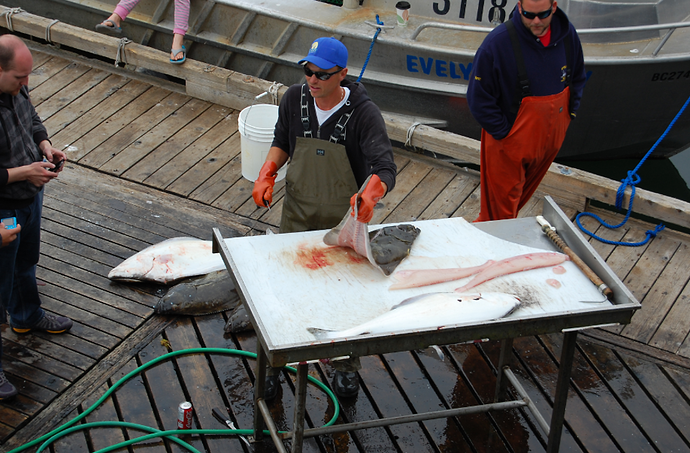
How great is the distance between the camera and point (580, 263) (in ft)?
9.37

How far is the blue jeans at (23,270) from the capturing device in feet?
10.5

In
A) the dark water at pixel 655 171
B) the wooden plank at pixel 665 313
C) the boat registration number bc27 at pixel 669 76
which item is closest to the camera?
the wooden plank at pixel 665 313

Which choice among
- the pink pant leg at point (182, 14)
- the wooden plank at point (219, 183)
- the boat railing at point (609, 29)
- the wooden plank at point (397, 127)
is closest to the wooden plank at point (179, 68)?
the wooden plank at point (397, 127)

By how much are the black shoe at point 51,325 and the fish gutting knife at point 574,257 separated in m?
2.60

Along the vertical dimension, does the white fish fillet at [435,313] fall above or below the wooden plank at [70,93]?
above

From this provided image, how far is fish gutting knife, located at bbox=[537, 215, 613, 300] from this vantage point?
2.69 meters

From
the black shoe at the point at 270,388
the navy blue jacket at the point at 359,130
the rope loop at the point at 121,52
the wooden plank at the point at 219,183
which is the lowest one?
the wooden plank at the point at 219,183

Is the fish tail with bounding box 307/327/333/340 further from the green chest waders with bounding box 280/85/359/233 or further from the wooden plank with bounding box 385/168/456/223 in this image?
the wooden plank with bounding box 385/168/456/223

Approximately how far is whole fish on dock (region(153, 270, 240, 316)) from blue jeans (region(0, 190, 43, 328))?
26.3 inches

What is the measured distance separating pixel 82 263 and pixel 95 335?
695mm

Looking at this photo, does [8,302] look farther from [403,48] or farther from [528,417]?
[403,48]

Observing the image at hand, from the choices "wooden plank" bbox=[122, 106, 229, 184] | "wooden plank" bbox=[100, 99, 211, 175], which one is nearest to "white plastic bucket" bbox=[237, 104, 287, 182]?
"wooden plank" bbox=[122, 106, 229, 184]

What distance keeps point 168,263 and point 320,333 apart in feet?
6.53

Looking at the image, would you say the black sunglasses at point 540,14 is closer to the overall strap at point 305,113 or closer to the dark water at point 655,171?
the overall strap at point 305,113
